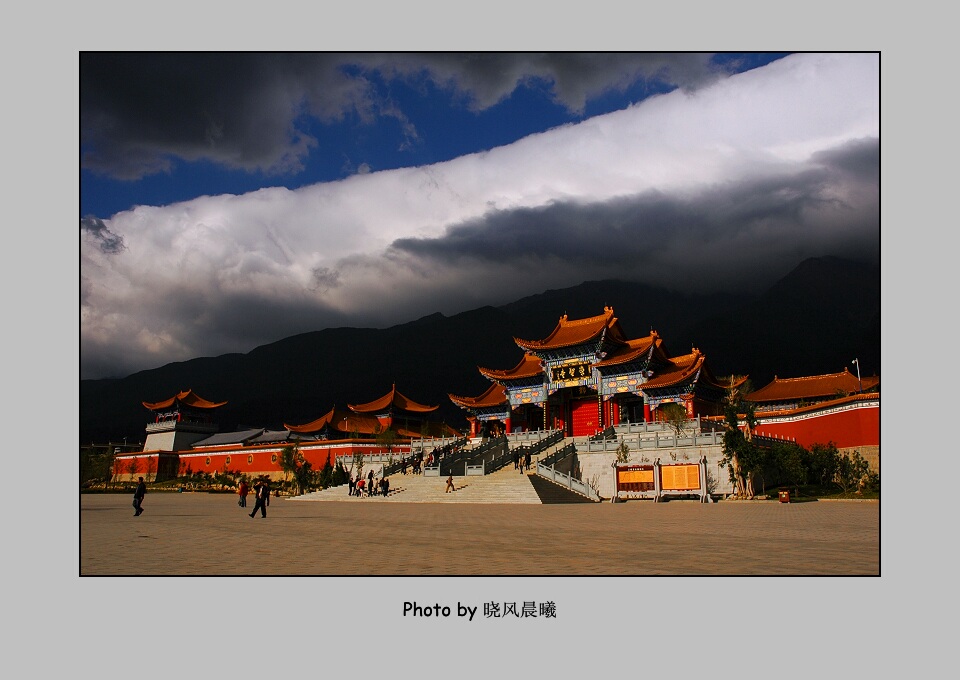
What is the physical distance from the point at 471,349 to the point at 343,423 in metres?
56.1

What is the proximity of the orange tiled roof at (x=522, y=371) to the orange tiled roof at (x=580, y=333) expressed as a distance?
61.4 inches

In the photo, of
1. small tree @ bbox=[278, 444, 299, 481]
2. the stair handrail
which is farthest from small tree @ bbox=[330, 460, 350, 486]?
the stair handrail

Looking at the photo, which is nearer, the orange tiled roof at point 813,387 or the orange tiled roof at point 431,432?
the orange tiled roof at point 813,387

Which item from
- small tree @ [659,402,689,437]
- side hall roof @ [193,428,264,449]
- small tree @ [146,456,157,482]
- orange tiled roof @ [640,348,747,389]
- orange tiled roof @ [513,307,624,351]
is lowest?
small tree @ [146,456,157,482]

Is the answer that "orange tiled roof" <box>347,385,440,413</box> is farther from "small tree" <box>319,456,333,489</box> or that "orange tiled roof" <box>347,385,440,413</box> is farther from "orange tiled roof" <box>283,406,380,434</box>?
"small tree" <box>319,456,333,489</box>

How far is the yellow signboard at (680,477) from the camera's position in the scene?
28.1 m

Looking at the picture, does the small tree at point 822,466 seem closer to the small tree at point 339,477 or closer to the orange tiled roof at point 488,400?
the orange tiled roof at point 488,400

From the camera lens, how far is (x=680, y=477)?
28.2 m

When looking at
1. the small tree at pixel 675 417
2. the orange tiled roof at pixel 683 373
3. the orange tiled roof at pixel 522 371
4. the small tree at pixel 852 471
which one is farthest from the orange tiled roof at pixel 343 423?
the small tree at pixel 852 471

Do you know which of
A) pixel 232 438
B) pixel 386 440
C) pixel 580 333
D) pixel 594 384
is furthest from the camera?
pixel 232 438

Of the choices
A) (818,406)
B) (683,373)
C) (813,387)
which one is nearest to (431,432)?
(683,373)

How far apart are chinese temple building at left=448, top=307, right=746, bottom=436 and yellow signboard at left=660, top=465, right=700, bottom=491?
38.9ft

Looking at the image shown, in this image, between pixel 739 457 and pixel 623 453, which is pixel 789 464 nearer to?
pixel 739 457

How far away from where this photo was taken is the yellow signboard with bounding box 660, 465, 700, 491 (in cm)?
2814
